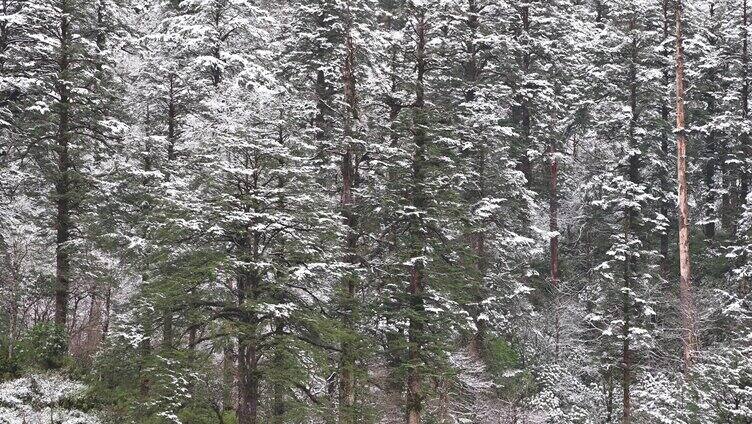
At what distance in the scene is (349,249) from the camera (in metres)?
14.5

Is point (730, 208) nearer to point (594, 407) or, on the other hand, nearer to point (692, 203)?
point (692, 203)

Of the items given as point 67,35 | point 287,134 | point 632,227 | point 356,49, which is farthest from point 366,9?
point 632,227

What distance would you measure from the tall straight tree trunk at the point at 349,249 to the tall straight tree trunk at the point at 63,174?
7916mm

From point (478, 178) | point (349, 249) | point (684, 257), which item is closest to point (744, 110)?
point (684, 257)

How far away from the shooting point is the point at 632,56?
24.0 m

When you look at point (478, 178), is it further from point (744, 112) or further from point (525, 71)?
point (744, 112)

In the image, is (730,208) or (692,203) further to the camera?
(692,203)

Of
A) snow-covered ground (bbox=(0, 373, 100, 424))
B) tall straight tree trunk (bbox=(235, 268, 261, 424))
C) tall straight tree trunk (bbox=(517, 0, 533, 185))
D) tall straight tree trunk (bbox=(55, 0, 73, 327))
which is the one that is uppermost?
tall straight tree trunk (bbox=(517, 0, 533, 185))

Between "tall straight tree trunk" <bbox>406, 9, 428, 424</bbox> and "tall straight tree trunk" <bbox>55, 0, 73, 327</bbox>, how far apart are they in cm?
974

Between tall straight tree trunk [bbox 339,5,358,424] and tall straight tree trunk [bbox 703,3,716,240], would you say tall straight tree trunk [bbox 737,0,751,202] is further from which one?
tall straight tree trunk [bbox 339,5,358,424]

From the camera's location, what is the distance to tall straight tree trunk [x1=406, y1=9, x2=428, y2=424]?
1448 cm

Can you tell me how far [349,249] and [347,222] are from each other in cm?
164

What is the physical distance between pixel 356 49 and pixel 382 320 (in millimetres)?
7776

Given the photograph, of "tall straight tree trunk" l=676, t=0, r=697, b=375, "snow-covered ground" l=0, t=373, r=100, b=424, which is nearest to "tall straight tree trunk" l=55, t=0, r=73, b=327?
"snow-covered ground" l=0, t=373, r=100, b=424
